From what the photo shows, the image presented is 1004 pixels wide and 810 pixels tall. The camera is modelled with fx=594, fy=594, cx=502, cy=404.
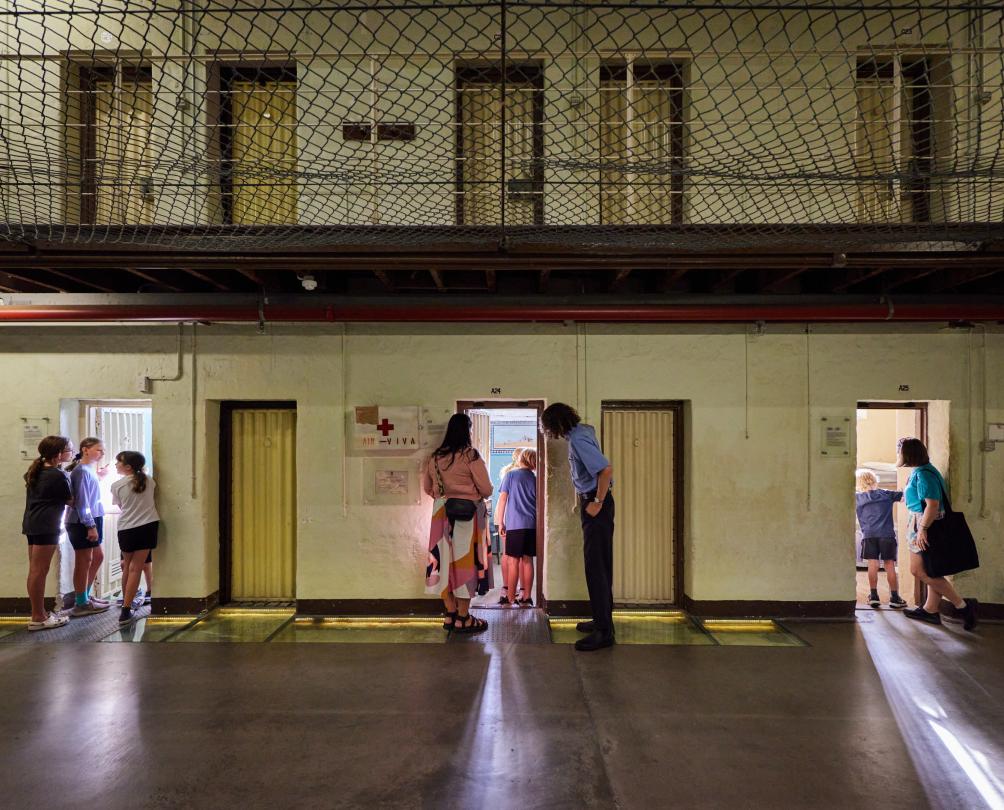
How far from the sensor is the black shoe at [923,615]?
191 inches

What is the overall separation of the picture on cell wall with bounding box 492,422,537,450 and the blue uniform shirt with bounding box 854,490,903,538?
3.49 m

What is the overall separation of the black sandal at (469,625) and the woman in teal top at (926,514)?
139 inches

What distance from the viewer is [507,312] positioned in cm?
Answer: 479

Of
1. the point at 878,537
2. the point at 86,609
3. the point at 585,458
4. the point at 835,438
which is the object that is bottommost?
the point at 86,609

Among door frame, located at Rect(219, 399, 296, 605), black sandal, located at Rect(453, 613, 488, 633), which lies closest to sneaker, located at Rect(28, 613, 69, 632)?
door frame, located at Rect(219, 399, 296, 605)

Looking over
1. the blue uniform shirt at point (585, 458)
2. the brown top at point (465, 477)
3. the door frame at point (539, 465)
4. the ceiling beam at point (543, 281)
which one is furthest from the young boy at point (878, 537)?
the brown top at point (465, 477)

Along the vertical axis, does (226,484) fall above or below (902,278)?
below

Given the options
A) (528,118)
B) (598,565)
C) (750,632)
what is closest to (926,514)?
(750,632)

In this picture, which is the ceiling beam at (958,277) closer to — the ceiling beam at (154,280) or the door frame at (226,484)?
the door frame at (226,484)

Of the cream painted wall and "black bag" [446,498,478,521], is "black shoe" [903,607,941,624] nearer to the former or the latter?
the cream painted wall

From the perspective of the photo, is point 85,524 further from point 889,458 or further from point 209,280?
point 889,458

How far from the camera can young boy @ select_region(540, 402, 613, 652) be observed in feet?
14.1

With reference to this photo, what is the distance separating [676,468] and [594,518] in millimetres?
1323

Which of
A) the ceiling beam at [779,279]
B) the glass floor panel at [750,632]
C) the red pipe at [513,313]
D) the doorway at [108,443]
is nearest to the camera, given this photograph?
the ceiling beam at [779,279]
